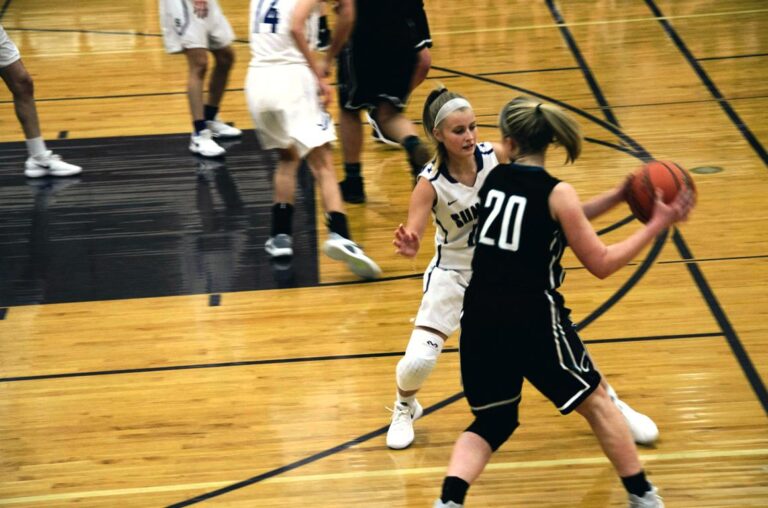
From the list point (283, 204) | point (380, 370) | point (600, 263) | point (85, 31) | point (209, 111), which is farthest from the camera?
point (85, 31)

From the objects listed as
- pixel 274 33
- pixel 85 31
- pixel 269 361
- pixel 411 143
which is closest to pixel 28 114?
pixel 274 33

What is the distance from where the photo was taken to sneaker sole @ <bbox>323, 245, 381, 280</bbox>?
5.88 metres

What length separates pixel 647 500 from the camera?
12.5ft

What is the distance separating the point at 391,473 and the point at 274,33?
2.53 metres

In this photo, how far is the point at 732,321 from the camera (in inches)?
211

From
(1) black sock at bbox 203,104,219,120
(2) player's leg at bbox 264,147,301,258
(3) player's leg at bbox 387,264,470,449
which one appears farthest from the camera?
(1) black sock at bbox 203,104,219,120

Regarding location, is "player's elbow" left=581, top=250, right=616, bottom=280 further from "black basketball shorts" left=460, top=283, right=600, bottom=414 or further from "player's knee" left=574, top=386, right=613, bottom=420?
Answer: "player's knee" left=574, top=386, right=613, bottom=420

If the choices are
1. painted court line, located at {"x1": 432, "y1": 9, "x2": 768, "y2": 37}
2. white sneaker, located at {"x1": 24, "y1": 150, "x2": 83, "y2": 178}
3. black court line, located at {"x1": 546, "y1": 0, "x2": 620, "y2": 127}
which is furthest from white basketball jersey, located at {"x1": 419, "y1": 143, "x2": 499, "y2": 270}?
painted court line, located at {"x1": 432, "y1": 9, "x2": 768, "y2": 37}

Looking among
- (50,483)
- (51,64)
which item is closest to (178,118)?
(51,64)

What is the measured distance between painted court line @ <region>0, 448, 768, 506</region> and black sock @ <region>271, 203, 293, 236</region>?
82.5 inches

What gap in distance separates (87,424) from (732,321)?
2943 mm

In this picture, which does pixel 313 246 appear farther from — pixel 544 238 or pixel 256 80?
pixel 544 238

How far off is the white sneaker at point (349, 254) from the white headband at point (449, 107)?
1813mm

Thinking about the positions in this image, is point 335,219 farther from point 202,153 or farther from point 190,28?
point 190,28
